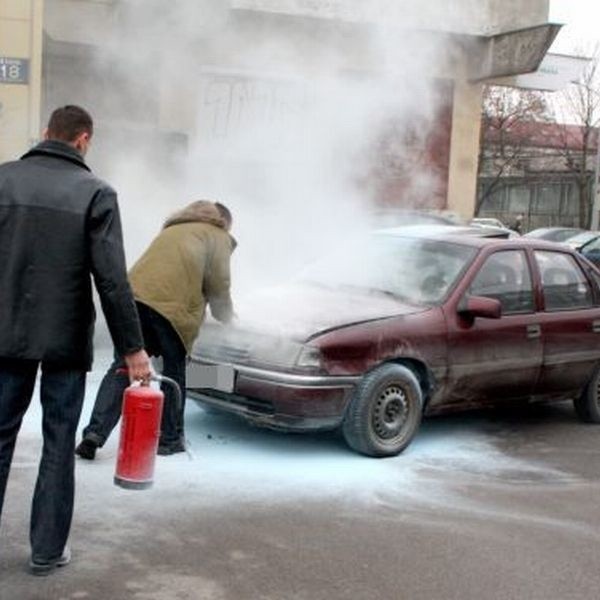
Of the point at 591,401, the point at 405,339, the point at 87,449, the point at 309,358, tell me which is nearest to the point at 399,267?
the point at 405,339

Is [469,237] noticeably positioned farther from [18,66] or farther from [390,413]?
[18,66]

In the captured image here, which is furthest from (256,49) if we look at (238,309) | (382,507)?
(382,507)

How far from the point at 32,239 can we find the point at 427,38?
7149mm

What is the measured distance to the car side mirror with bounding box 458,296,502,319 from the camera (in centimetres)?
608

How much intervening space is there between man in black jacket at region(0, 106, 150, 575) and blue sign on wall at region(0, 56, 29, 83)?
569cm

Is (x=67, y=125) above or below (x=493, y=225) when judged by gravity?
above

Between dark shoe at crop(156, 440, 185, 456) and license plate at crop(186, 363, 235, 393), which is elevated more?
license plate at crop(186, 363, 235, 393)

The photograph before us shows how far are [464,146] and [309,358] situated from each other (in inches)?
348

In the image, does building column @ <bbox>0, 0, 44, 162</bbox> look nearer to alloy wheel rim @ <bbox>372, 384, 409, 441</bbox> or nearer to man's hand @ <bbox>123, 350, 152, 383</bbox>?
alloy wheel rim @ <bbox>372, 384, 409, 441</bbox>

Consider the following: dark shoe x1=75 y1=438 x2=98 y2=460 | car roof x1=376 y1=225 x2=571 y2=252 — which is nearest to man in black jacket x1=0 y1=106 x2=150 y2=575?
dark shoe x1=75 y1=438 x2=98 y2=460

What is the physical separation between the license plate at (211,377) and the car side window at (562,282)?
2.45 metres

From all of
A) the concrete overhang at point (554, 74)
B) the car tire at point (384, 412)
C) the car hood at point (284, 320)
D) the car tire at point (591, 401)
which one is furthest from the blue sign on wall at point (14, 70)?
the concrete overhang at point (554, 74)

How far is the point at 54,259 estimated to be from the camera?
3.62 metres

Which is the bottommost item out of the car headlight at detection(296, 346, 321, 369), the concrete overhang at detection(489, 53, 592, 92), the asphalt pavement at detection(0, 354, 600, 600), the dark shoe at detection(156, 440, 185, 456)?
the asphalt pavement at detection(0, 354, 600, 600)
